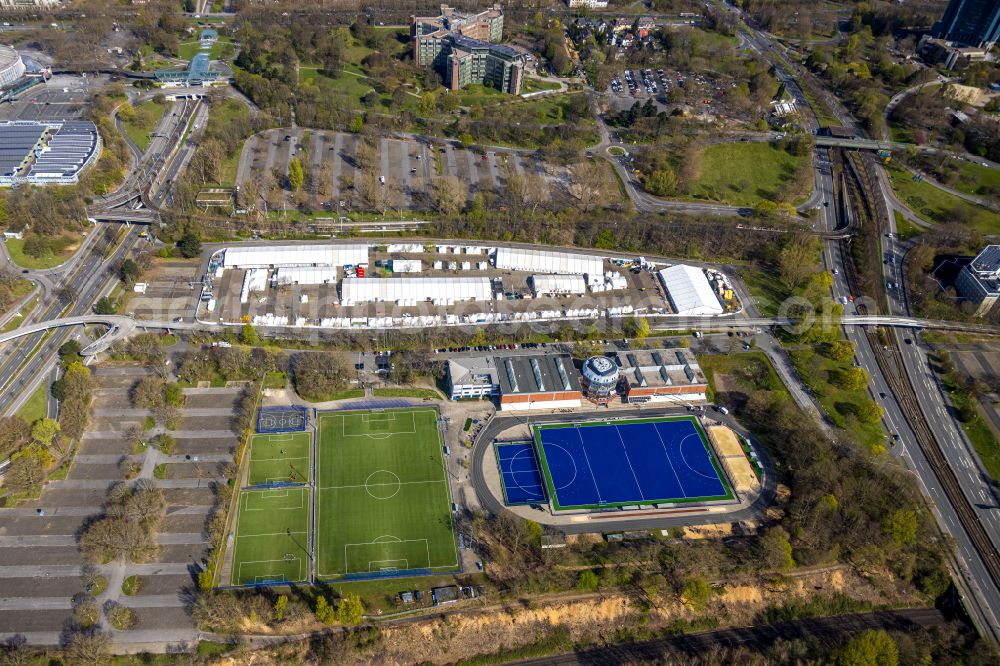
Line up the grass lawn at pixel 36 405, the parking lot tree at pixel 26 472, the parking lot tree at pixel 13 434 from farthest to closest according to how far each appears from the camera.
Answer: the grass lawn at pixel 36 405 < the parking lot tree at pixel 13 434 < the parking lot tree at pixel 26 472

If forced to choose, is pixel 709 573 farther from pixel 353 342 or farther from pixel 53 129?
pixel 53 129

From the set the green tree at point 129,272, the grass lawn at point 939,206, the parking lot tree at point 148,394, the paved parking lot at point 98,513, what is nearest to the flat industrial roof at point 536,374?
the paved parking lot at point 98,513

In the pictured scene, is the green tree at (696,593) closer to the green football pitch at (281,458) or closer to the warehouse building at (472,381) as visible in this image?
the warehouse building at (472,381)

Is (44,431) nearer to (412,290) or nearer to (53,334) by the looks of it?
(53,334)

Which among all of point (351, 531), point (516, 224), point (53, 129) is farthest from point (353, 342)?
point (53, 129)

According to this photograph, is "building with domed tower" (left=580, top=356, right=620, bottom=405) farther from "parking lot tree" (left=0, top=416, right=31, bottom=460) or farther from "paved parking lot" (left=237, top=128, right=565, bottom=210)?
"parking lot tree" (left=0, top=416, right=31, bottom=460)

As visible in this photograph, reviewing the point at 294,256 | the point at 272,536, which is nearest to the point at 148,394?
the point at 272,536
